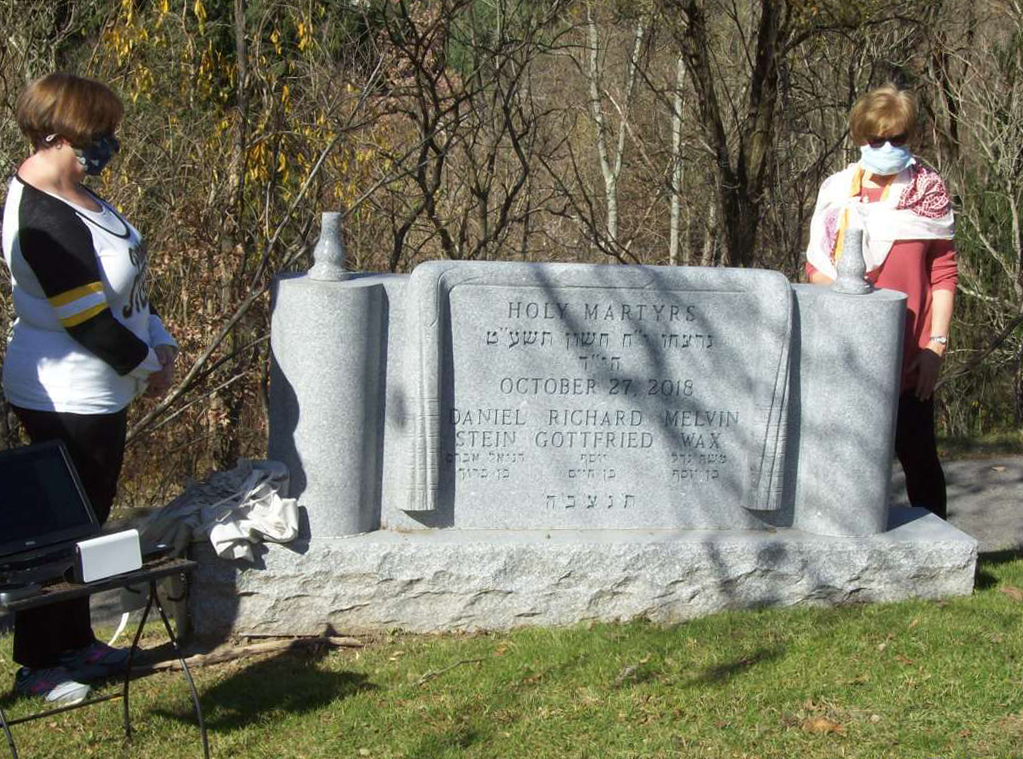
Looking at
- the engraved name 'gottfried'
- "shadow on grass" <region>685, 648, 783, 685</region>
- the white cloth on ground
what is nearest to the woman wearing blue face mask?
the white cloth on ground

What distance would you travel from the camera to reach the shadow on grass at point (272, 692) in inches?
156

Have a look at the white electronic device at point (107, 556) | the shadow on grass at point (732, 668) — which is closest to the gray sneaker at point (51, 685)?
the white electronic device at point (107, 556)

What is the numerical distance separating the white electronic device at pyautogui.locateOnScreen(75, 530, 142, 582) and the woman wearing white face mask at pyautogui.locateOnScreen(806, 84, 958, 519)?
9.93ft

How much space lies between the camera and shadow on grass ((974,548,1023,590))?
17.0 ft

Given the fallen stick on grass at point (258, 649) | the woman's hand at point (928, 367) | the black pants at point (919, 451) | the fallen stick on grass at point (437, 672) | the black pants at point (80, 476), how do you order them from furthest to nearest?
the black pants at point (919, 451) → the woman's hand at point (928, 367) → the fallen stick on grass at point (258, 649) → the fallen stick on grass at point (437, 672) → the black pants at point (80, 476)

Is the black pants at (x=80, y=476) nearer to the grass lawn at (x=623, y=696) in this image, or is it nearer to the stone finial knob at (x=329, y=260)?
the grass lawn at (x=623, y=696)

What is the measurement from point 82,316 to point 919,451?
3396 millimetres

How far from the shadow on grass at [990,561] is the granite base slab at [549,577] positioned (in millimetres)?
308

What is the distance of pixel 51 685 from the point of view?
13.3 feet

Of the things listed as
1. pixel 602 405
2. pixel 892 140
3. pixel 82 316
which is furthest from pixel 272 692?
pixel 892 140

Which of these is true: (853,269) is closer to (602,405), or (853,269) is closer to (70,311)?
(602,405)

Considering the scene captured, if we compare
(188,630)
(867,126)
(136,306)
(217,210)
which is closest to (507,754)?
(188,630)

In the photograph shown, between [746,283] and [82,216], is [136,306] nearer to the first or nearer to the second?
[82,216]

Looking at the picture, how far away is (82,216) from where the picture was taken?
12.8 ft
